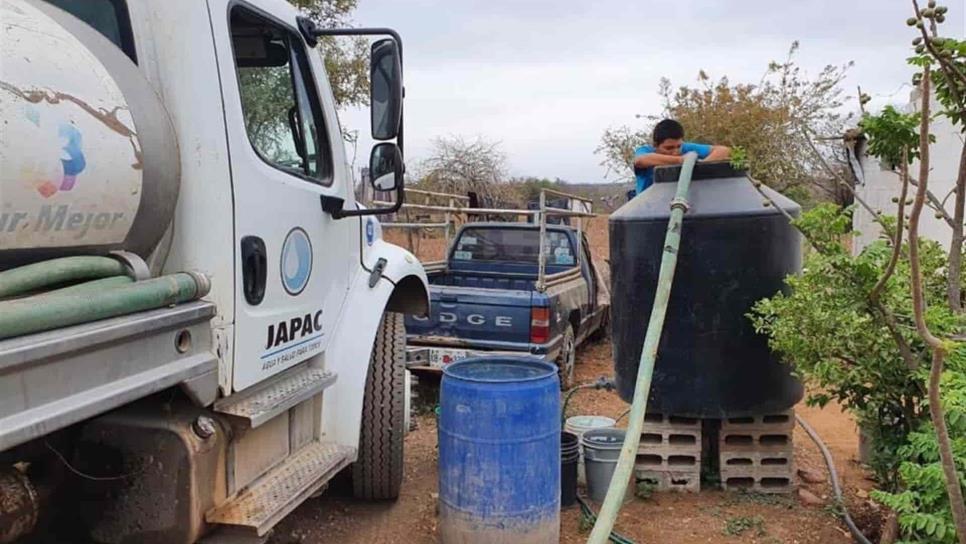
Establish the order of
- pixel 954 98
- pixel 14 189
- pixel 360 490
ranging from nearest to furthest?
pixel 14 189 < pixel 954 98 < pixel 360 490

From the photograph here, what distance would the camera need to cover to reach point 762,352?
14.5 feet

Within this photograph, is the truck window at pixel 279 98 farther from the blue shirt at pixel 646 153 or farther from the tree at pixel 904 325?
the blue shirt at pixel 646 153

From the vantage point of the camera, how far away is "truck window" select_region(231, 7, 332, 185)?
3.05 metres

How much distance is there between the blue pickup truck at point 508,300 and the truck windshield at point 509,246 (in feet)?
0.04

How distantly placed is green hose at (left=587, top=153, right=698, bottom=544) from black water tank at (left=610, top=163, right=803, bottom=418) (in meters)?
0.14

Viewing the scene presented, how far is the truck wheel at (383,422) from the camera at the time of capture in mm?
4121

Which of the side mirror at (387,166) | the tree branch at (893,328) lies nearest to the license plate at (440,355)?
the side mirror at (387,166)

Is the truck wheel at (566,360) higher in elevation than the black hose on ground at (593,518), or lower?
higher

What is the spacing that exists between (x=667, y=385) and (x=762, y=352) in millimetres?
581

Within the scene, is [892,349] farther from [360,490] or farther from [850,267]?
[360,490]

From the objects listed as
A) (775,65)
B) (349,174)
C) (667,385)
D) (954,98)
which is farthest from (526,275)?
(775,65)

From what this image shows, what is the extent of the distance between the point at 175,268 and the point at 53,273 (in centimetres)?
57

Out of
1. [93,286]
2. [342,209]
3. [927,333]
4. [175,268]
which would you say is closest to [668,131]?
[342,209]

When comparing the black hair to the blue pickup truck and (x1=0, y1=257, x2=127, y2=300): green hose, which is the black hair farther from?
(x1=0, y1=257, x2=127, y2=300): green hose
